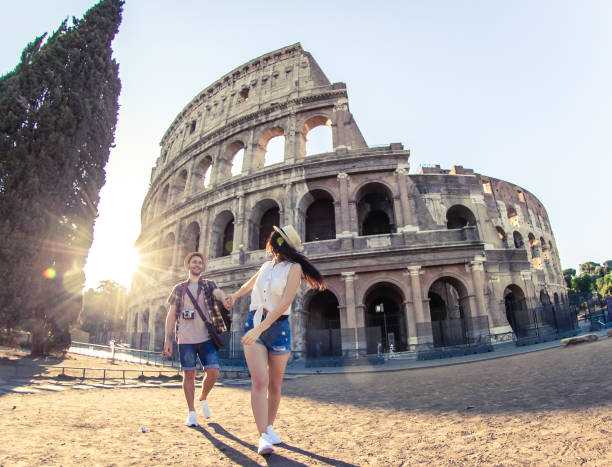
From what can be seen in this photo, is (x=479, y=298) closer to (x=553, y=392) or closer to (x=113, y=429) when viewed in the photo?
(x=553, y=392)

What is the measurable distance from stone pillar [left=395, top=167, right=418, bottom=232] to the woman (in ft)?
38.8

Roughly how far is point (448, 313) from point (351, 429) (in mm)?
14323

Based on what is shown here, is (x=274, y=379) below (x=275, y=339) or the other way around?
below

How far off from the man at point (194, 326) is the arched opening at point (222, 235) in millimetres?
13503

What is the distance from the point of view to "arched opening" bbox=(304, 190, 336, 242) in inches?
630

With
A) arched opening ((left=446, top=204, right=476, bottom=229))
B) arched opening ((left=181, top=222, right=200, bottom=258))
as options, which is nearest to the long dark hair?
arched opening ((left=446, top=204, right=476, bottom=229))

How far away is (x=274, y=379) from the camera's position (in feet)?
7.89

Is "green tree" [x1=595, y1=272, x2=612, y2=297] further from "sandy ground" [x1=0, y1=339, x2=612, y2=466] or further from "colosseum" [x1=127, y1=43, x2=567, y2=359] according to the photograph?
"sandy ground" [x1=0, y1=339, x2=612, y2=466]

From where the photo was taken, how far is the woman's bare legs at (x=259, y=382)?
2224 millimetres

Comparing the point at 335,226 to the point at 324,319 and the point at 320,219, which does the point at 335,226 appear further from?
the point at 324,319

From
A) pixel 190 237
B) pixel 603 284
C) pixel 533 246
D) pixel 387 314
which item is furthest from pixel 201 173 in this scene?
pixel 603 284

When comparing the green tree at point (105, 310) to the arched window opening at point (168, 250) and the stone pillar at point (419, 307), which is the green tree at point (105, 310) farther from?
the stone pillar at point (419, 307)

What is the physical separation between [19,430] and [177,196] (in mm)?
19856

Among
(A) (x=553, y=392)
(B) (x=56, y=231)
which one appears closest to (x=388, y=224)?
(A) (x=553, y=392)
